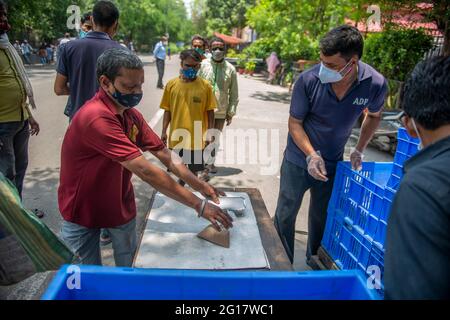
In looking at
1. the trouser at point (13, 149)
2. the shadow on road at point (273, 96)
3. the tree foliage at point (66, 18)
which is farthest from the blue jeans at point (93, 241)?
the tree foliage at point (66, 18)

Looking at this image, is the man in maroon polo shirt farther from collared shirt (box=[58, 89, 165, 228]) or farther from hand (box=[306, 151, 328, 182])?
hand (box=[306, 151, 328, 182])

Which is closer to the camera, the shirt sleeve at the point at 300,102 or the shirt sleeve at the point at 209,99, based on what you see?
the shirt sleeve at the point at 300,102

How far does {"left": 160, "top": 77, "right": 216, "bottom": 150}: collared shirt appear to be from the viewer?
13.4 feet

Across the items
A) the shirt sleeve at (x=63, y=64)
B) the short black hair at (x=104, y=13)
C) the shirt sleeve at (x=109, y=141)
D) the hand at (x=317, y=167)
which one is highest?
the short black hair at (x=104, y=13)

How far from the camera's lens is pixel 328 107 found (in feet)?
8.72

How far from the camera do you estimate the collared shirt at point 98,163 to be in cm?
185

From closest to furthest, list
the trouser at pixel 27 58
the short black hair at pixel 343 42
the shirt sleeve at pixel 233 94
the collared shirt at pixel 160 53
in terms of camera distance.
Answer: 1. the short black hair at pixel 343 42
2. the shirt sleeve at pixel 233 94
3. the collared shirt at pixel 160 53
4. the trouser at pixel 27 58

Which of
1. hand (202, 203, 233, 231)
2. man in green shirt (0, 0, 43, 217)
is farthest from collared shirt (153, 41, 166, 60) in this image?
hand (202, 203, 233, 231)

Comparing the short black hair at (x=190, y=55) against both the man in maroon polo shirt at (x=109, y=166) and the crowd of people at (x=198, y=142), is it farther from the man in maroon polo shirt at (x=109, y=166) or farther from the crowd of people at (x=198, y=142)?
the man in maroon polo shirt at (x=109, y=166)

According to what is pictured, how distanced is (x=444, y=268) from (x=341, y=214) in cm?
156

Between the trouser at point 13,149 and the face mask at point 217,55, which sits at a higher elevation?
the face mask at point 217,55

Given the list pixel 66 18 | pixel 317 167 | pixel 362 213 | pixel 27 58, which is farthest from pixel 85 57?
pixel 66 18

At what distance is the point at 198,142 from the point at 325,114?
182 cm

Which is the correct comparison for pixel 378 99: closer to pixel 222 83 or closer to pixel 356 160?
pixel 356 160
